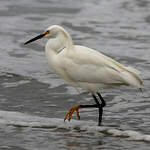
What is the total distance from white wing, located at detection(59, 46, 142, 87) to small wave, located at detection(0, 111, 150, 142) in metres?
0.67

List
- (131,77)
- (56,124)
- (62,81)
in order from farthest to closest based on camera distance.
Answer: (62,81), (56,124), (131,77)

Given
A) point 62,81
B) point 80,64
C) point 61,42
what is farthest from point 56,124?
point 62,81

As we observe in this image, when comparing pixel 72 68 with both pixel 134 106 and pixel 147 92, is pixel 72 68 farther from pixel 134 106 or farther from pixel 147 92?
pixel 147 92

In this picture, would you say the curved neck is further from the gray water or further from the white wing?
the gray water

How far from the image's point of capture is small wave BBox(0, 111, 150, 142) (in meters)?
7.49

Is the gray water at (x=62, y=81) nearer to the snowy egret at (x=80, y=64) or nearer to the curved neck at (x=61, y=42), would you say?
the snowy egret at (x=80, y=64)

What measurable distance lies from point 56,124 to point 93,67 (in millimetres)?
950

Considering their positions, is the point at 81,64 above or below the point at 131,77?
above

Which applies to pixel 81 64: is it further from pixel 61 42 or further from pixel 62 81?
pixel 62 81

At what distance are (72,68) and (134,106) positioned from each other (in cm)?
141

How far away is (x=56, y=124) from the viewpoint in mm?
7969

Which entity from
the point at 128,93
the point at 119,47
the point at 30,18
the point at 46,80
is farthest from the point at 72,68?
the point at 30,18

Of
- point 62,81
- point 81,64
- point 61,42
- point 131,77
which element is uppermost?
point 61,42

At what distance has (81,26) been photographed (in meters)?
15.2
